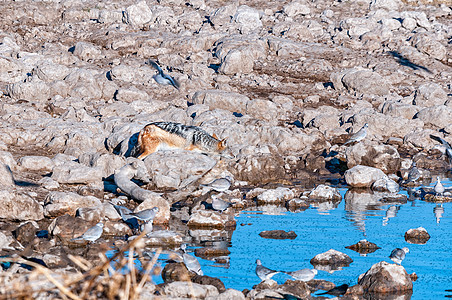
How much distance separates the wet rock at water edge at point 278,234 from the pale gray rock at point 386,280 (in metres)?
2.63

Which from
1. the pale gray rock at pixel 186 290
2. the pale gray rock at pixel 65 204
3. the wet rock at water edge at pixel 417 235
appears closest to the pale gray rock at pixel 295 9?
the wet rock at water edge at pixel 417 235

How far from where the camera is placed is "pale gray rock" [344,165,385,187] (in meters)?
14.5

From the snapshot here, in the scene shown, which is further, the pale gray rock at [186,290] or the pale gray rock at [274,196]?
the pale gray rock at [274,196]

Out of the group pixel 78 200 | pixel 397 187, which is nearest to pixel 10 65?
pixel 78 200

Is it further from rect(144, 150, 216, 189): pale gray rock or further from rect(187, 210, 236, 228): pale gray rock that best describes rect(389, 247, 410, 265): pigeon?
rect(144, 150, 216, 189): pale gray rock

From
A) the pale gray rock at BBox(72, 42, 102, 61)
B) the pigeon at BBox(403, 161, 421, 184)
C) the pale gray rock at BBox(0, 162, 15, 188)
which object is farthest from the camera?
the pale gray rock at BBox(72, 42, 102, 61)

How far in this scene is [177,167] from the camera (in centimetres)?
1311

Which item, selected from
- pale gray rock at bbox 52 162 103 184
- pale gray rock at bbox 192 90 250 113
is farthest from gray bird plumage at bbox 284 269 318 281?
pale gray rock at bbox 192 90 250 113

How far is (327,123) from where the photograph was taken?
18.2 metres

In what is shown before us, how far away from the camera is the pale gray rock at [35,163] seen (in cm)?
1348

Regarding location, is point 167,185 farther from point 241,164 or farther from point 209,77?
point 209,77

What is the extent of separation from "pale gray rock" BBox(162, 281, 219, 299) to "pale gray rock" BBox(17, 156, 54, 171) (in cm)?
747

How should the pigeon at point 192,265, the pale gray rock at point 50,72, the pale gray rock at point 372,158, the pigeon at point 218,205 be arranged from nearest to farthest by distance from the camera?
the pigeon at point 192,265
the pigeon at point 218,205
the pale gray rock at point 372,158
the pale gray rock at point 50,72

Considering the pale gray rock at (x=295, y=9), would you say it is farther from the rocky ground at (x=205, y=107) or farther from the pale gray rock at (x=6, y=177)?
the pale gray rock at (x=6, y=177)
